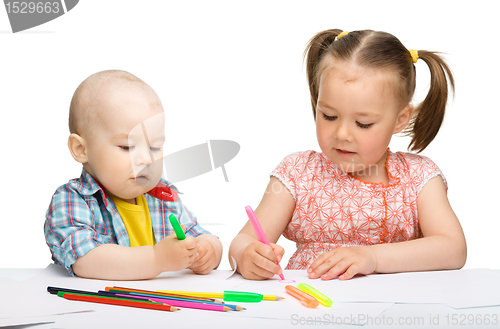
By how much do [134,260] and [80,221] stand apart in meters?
0.15

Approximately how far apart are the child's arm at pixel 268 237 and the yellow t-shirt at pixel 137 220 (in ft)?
0.68

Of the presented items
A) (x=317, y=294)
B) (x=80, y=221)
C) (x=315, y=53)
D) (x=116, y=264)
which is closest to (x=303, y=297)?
(x=317, y=294)

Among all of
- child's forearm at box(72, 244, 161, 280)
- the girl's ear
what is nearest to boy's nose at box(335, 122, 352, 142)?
the girl's ear

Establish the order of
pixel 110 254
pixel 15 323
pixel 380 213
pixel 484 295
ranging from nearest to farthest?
pixel 15 323, pixel 484 295, pixel 110 254, pixel 380 213

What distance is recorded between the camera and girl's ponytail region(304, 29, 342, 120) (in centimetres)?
132

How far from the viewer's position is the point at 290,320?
0.79 m

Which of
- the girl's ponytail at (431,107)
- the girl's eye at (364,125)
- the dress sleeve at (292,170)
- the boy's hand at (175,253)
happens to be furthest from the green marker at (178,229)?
the girl's ponytail at (431,107)

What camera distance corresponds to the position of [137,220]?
47.8 inches

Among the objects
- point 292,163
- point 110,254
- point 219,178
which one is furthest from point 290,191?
point 110,254

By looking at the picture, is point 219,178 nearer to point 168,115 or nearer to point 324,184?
point 168,115

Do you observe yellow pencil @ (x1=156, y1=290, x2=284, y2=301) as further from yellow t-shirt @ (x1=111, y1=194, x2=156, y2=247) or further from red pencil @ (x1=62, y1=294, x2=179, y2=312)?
yellow t-shirt @ (x1=111, y1=194, x2=156, y2=247)

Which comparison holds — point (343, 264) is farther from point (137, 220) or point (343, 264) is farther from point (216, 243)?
point (137, 220)

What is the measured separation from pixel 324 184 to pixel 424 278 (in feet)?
1.18

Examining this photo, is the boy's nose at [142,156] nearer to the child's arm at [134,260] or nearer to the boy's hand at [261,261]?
the child's arm at [134,260]
